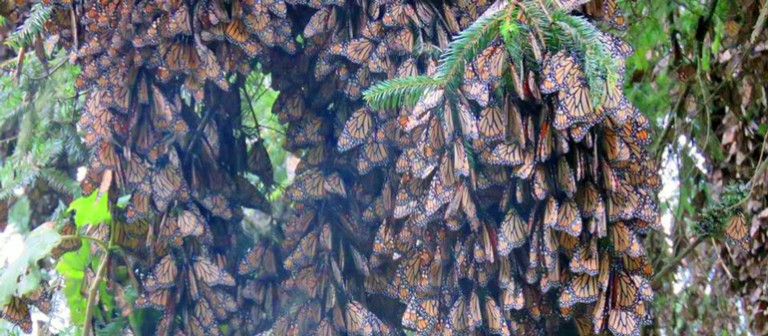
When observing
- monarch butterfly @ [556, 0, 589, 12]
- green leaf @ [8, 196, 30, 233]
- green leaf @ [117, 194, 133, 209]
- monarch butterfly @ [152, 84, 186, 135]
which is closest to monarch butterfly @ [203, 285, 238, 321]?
green leaf @ [117, 194, 133, 209]

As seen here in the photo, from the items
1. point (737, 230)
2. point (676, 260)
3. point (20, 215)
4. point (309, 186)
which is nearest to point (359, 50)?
point (309, 186)

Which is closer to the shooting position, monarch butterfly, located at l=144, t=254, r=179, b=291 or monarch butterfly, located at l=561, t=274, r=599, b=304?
monarch butterfly, located at l=561, t=274, r=599, b=304

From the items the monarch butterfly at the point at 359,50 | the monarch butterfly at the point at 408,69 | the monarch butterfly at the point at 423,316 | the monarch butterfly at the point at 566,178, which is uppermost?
the monarch butterfly at the point at 359,50

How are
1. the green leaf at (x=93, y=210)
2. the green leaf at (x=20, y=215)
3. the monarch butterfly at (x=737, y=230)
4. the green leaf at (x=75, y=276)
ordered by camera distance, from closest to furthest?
the green leaf at (x=93, y=210)
the green leaf at (x=75, y=276)
the monarch butterfly at (x=737, y=230)
the green leaf at (x=20, y=215)

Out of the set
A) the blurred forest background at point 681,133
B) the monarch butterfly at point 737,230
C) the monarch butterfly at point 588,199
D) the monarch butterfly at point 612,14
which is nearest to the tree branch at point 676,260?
the blurred forest background at point 681,133

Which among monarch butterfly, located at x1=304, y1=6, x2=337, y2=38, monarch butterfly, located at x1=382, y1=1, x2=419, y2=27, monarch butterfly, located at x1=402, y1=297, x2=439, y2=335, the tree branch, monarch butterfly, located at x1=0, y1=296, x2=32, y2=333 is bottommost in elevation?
the tree branch

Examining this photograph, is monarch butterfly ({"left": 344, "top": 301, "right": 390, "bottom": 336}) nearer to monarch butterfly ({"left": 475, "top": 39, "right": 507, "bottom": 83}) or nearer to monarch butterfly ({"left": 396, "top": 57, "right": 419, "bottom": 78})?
monarch butterfly ({"left": 396, "top": 57, "right": 419, "bottom": 78})

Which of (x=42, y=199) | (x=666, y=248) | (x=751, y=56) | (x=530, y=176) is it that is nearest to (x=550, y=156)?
(x=530, y=176)

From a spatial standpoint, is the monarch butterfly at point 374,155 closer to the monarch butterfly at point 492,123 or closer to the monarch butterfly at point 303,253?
the monarch butterfly at point 303,253
